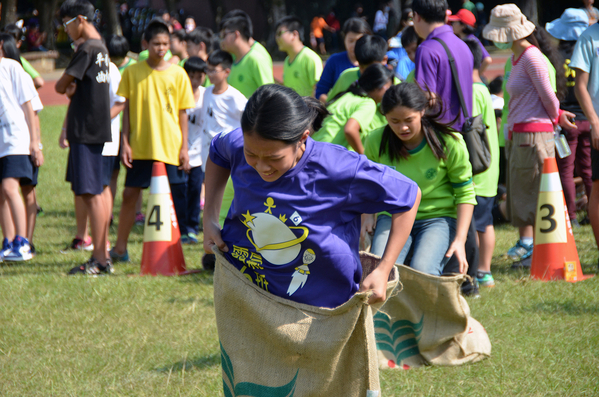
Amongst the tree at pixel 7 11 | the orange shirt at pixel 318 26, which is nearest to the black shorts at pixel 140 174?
the tree at pixel 7 11

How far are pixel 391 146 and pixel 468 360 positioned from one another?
1387mm

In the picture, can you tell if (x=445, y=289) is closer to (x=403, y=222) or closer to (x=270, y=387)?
(x=403, y=222)

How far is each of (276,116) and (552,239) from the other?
399 cm

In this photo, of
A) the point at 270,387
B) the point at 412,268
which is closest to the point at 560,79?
the point at 412,268

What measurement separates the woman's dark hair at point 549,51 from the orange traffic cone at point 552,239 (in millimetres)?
1033

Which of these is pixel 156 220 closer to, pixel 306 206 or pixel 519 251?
pixel 519 251

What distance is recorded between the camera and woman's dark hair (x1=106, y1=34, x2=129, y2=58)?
815 centimetres

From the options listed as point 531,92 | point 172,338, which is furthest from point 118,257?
point 531,92

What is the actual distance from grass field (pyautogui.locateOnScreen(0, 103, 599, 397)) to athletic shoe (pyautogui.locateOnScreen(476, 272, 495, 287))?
89 millimetres

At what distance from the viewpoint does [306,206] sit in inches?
97.4

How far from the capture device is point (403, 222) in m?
2.54

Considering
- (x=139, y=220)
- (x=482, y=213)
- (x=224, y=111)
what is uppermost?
(x=224, y=111)

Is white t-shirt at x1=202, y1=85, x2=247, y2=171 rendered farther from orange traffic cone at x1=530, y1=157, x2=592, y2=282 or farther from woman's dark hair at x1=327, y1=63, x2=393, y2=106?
orange traffic cone at x1=530, y1=157, x2=592, y2=282

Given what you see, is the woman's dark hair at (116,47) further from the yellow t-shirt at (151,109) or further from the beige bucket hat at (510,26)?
the beige bucket hat at (510,26)
